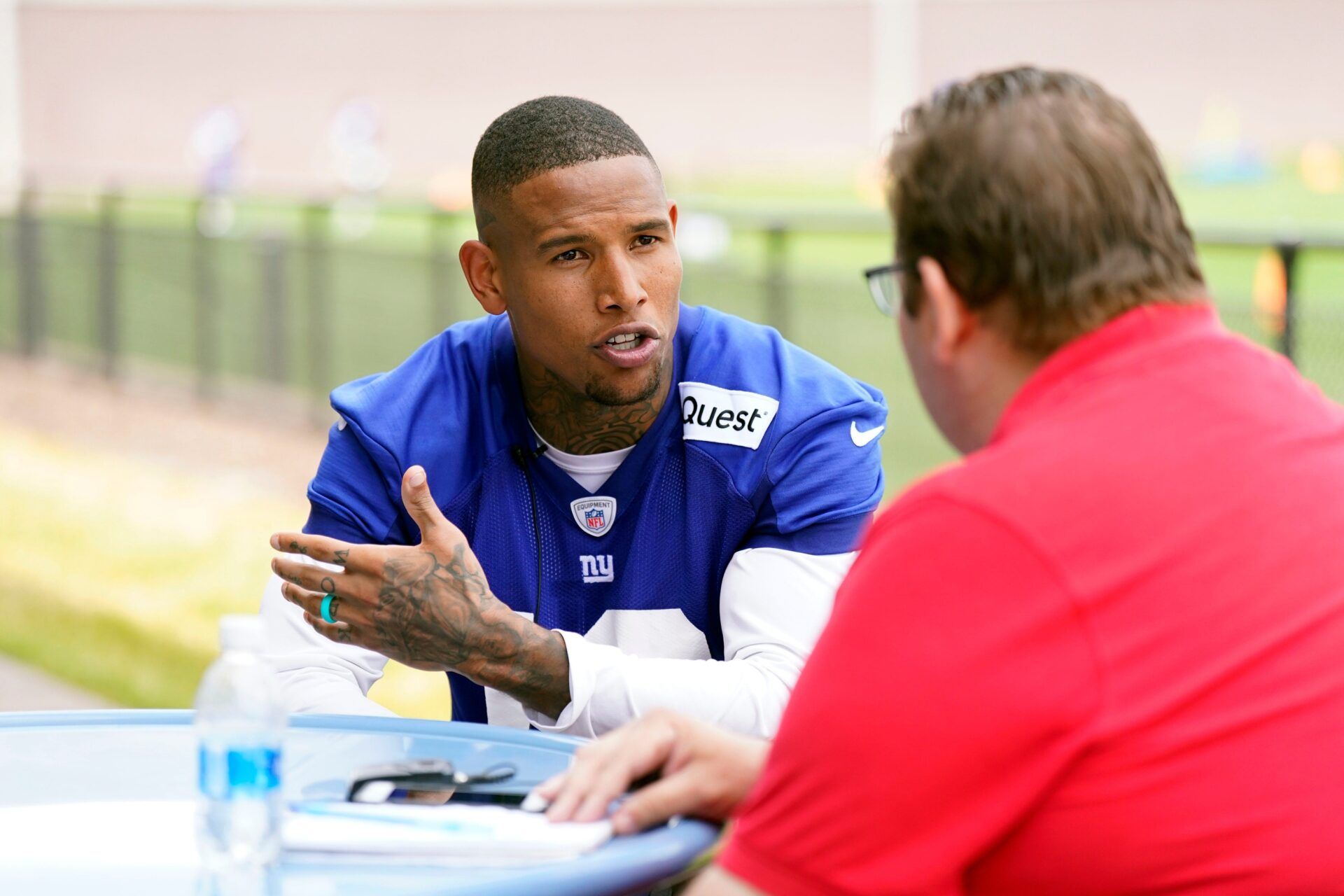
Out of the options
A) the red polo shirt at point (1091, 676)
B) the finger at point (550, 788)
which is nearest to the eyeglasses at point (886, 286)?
the red polo shirt at point (1091, 676)

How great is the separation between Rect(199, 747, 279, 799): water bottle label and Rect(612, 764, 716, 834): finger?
40 cm

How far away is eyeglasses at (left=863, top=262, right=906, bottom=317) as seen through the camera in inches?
66.8

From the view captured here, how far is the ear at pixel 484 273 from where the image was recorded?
2.98 m

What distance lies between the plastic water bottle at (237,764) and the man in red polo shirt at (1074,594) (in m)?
0.56

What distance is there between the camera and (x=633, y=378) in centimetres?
279

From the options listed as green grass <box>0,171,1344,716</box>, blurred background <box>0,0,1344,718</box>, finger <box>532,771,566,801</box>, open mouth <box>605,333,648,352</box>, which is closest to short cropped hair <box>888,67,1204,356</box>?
blurred background <box>0,0,1344,718</box>

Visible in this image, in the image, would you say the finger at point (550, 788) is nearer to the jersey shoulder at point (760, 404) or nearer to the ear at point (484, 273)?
the jersey shoulder at point (760, 404)

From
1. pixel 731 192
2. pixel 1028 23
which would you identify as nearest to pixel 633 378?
pixel 731 192

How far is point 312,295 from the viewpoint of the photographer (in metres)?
10.7

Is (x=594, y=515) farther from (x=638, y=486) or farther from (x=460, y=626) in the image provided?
(x=460, y=626)

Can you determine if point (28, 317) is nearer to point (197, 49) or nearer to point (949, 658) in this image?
point (949, 658)

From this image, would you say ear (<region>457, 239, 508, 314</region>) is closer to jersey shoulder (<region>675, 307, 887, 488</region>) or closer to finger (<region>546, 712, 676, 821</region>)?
jersey shoulder (<region>675, 307, 887, 488</region>)

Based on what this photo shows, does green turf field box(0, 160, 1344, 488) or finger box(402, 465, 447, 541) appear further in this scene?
green turf field box(0, 160, 1344, 488)

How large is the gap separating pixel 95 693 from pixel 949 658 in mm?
4864
